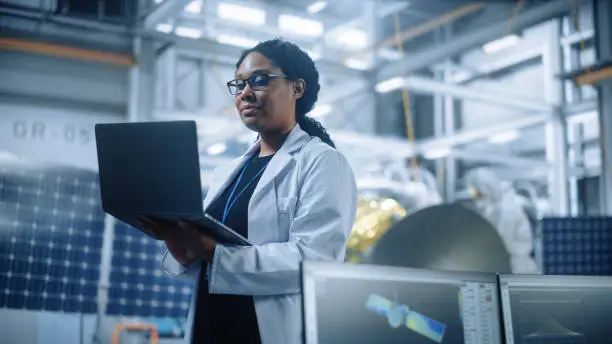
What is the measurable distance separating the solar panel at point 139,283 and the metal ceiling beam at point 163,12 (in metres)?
1.37

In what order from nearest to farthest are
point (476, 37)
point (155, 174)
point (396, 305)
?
point (396, 305) → point (155, 174) → point (476, 37)

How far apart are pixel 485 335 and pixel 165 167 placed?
0.68 metres

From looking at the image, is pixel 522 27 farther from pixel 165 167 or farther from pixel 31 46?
pixel 165 167

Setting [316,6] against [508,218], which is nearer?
[508,218]

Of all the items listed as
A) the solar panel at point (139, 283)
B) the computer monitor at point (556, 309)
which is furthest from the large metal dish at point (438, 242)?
the solar panel at point (139, 283)

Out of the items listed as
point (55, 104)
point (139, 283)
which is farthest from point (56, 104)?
point (139, 283)

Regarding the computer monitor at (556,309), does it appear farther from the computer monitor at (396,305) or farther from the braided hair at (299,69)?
the braided hair at (299,69)

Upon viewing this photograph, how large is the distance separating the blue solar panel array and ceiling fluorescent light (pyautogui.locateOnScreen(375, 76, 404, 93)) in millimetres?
1775

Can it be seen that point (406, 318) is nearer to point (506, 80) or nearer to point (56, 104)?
point (56, 104)

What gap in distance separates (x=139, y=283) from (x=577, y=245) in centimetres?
254

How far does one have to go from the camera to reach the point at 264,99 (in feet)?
4.70

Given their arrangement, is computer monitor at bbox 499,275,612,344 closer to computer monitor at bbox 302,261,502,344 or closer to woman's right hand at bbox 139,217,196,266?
computer monitor at bbox 302,261,502,344

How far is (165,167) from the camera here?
117cm

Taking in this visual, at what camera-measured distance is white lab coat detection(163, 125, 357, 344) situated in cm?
124
